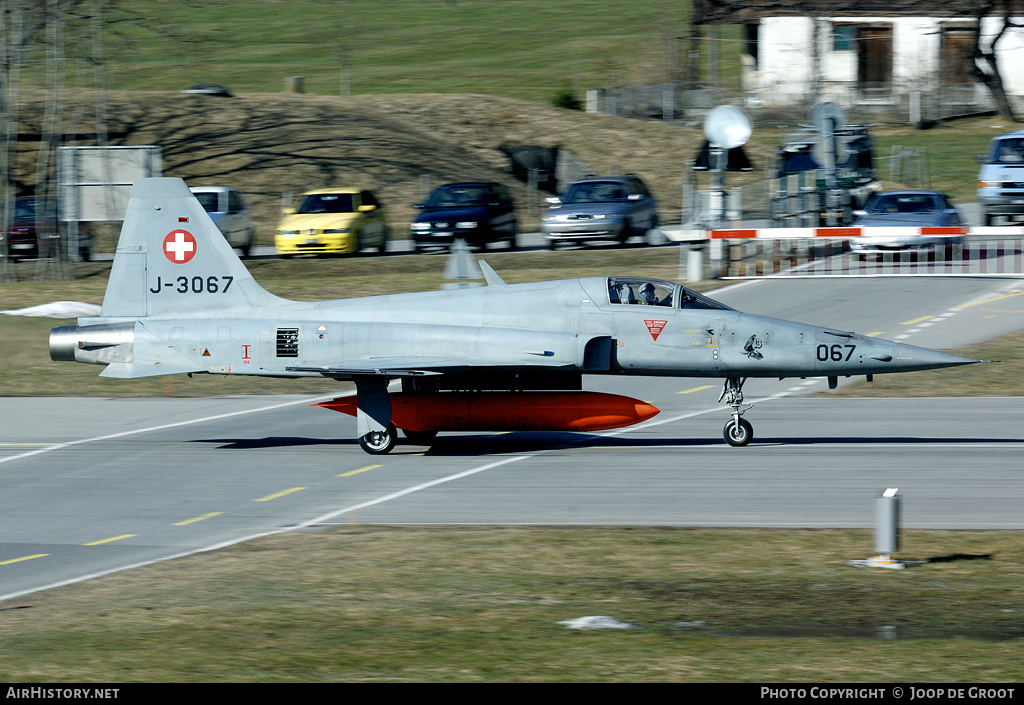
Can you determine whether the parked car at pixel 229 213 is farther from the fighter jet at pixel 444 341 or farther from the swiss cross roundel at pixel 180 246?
the fighter jet at pixel 444 341

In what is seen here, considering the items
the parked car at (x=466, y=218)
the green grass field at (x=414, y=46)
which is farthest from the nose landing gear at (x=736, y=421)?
the green grass field at (x=414, y=46)

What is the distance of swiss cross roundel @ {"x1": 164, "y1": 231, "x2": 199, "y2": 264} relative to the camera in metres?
19.7

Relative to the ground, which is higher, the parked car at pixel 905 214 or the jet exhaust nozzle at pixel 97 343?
the parked car at pixel 905 214

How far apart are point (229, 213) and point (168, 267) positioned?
21.9 metres

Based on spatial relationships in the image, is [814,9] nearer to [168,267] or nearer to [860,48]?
[860,48]

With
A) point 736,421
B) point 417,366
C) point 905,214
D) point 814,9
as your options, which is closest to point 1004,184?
point 905,214

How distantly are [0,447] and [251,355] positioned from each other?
461 cm

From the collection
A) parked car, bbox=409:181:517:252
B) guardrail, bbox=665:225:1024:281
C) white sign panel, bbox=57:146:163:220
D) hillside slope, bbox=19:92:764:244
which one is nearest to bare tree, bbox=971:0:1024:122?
hillside slope, bbox=19:92:764:244

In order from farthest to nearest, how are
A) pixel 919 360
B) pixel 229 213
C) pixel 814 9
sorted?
1. pixel 814 9
2. pixel 229 213
3. pixel 919 360

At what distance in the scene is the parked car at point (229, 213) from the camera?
4031 centimetres

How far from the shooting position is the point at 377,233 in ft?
139

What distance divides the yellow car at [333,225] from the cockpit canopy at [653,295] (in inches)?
923

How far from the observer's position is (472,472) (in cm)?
1761

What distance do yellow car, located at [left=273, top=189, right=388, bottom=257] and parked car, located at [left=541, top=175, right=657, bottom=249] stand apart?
5.79 metres
